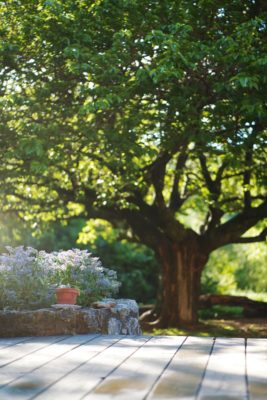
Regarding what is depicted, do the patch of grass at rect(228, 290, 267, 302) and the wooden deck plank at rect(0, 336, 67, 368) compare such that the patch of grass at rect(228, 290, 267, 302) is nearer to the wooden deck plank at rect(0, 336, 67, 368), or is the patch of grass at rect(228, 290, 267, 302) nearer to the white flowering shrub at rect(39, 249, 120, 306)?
the white flowering shrub at rect(39, 249, 120, 306)

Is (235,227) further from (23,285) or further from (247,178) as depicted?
(23,285)

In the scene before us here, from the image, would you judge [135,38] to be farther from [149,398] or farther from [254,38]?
[149,398]

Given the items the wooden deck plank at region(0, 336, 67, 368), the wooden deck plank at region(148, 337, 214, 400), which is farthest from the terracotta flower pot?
the wooden deck plank at region(148, 337, 214, 400)

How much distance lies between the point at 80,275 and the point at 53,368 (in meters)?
4.13

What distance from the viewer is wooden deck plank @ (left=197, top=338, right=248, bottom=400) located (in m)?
4.24

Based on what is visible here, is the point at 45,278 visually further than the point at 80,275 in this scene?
No

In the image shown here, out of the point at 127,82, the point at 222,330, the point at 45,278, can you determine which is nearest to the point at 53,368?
the point at 45,278

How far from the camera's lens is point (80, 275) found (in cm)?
939

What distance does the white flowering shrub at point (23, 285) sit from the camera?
8531mm

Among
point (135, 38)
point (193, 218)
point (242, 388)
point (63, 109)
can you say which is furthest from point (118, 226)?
point (193, 218)

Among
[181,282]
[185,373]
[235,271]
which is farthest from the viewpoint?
[235,271]

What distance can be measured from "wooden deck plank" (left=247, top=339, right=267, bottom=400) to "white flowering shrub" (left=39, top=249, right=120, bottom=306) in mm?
3000

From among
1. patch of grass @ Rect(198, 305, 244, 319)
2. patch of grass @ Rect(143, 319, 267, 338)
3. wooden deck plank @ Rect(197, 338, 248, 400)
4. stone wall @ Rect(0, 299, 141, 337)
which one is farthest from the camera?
patch of grass @ Rect(198, 305, 244, 319)

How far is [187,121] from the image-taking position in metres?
12.7
